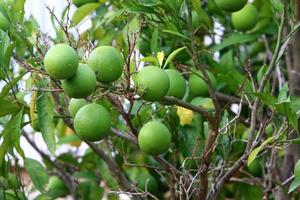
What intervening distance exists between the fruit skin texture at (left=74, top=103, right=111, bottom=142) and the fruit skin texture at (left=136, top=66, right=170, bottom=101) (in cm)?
6

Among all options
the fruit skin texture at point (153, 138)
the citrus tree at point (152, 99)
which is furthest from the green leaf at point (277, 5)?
the fruit skin texture at point (153, 138)

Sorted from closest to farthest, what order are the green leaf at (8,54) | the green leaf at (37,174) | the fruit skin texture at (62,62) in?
1. the fruit skin texture at (62,62)
2. the green leaf at (8,54)
3. the green leaf at (37,174)

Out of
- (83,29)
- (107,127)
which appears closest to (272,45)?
(83,29)

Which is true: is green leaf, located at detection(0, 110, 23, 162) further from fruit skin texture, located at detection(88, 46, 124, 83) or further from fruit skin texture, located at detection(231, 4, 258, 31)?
fruit skin texture, located at detection(231, 4, 258, 31)

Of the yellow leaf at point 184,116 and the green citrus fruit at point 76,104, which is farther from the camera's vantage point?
the yellow leaf at point 184,116

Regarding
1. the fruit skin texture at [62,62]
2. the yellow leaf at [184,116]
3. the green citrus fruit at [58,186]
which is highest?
the fruit skin texture at [62,62]

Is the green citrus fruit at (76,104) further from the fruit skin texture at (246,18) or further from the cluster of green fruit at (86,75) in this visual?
the fruit skin texture at (246,18)

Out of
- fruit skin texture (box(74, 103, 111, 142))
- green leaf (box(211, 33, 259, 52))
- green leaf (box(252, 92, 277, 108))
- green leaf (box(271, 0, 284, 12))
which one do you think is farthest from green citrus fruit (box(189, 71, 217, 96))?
fruit skin texture (box(74, 103, 111, 142))

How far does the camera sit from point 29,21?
167 centimetres

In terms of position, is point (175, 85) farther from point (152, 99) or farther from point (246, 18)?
point (246, 18)

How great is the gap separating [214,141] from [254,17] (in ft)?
1.63

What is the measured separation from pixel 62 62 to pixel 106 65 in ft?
0.23

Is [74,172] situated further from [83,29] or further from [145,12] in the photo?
[145,12]

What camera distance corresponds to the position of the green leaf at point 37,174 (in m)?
1.45
